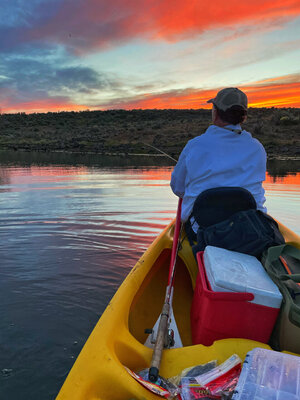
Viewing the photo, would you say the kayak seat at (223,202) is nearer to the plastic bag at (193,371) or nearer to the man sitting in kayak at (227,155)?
the man sitting in kayak at (227,155)

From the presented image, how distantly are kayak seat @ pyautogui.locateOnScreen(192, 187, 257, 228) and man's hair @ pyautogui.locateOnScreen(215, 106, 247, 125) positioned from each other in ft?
2.16

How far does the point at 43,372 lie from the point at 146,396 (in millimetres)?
1383

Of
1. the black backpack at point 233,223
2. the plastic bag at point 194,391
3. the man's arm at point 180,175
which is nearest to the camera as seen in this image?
the plastic bag at point 194,391

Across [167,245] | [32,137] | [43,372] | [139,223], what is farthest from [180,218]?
[32,137]

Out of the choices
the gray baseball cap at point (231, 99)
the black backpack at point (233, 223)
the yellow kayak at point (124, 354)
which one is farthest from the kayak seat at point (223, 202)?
the yellow kayak at point (124, 354)

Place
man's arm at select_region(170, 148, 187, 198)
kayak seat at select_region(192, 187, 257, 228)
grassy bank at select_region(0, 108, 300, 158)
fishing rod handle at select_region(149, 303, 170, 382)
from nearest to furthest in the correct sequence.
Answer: fishing rod handle at select_region(149, 303, 170, 382) → kayak seat at select_region(192, 187, 257, 228) → man's arm at select_region(170, 148, 187, 198) → grassy bank at select_region(0, 108, 300, 158)

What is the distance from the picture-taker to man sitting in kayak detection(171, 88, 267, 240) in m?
2.63

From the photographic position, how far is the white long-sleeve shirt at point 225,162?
8.61 feet

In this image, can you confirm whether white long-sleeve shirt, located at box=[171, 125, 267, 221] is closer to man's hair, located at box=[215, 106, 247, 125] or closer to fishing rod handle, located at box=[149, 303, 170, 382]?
man's hair, located at box=[215, 106, 247, 125]

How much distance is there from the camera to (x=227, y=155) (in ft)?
8.67

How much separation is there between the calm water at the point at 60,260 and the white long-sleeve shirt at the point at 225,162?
6.08ft

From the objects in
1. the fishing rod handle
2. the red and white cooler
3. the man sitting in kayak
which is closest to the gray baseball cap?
the man sitting in kayak

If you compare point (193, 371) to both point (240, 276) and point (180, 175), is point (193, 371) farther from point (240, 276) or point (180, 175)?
point (180, 175)

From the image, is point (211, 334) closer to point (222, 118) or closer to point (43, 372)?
point (43, 372)
